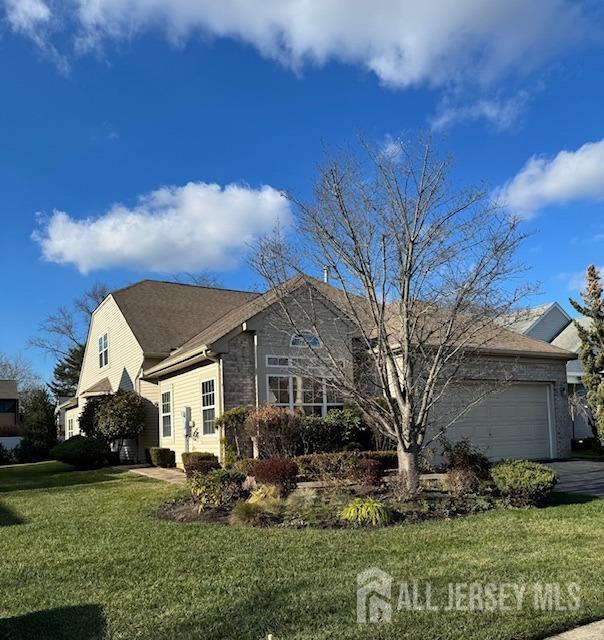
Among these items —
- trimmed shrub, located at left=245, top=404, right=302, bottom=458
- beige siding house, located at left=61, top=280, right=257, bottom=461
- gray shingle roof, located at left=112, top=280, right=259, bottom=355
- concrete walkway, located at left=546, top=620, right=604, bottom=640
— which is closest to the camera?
concrete walkway, located at left=546, top=620, right=604, bottom=640

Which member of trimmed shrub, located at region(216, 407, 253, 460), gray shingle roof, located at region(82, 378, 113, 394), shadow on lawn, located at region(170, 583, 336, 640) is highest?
gray shingle roof, located at region(82, 378, 113, 394)

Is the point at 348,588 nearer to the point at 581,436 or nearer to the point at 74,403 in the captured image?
the point at 581,436

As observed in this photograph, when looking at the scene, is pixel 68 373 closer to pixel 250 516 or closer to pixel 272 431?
pixel 272 431

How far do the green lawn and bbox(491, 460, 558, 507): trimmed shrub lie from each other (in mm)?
336

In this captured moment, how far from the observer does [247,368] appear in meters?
15.0

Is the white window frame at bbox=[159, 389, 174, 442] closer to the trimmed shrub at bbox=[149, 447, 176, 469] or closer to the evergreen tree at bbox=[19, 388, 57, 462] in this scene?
the trimmed shrub at bbox=[149, 447, 176, 469]

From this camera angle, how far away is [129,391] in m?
21.0

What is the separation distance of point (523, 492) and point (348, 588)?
5.25 metres

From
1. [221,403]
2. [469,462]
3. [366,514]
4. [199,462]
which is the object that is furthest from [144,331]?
[366,514]

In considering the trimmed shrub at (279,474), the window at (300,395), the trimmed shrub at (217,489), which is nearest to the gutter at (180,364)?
the window at (300,395)

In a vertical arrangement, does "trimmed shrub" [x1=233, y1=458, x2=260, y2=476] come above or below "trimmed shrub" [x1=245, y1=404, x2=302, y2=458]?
below

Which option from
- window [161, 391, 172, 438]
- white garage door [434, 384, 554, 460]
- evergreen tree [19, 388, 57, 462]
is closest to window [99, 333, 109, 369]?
evergreen tree [19, 388, 57, 462]

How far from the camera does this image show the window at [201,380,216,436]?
50.1ft

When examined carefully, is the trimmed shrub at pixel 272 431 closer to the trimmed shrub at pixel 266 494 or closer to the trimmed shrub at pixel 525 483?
the trimmed shrub at pixel 266 494
